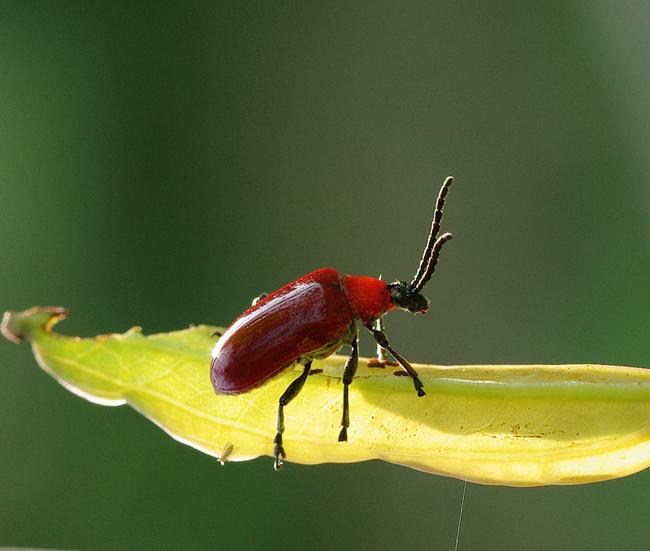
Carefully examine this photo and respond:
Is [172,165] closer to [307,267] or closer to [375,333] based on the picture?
[307,267]

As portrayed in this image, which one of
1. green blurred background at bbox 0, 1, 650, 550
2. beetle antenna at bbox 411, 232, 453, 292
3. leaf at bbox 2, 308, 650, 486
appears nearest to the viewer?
leaf at bbox 2, 308, 650, 486

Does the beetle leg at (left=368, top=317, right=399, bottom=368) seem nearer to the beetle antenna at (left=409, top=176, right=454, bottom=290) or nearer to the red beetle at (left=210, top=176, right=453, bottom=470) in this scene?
the red beetle at (left=210, top=176, right=453, bottom=470)

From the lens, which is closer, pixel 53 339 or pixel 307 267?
pixel 53 339

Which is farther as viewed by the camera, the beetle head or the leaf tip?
the beetle head

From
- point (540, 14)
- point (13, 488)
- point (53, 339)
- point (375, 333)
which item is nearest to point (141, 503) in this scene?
point (13, 488)

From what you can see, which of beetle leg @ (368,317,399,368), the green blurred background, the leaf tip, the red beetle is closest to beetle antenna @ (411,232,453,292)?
the red beetle

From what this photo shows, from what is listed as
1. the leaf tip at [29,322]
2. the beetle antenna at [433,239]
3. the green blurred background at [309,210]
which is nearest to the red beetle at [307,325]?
the beetle antenna at [433,239]

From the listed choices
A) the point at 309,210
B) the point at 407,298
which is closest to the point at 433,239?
the point at 407,298
